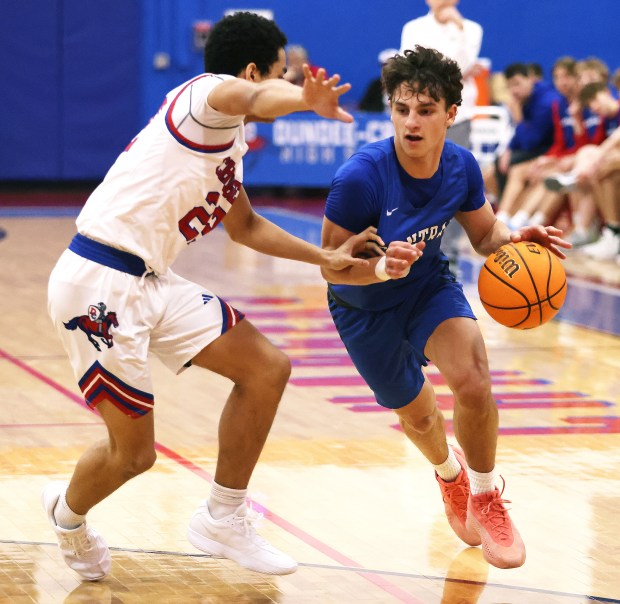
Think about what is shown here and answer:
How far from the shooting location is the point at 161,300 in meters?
4.38

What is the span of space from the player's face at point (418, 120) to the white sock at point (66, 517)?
1704mm

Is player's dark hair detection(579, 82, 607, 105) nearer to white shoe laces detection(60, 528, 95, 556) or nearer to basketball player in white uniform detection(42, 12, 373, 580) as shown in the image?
basketball player in white uniform detection(42, 12, 373, 580)

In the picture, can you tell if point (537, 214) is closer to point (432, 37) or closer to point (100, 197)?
point (432, 37)

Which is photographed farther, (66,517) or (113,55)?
(113,55)

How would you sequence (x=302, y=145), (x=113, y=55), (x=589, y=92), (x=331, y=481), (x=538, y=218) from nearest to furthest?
(x=331, y=481), (x=589, y=92), (x=538, y=218), (x=302, y=145), (x=113, y=55)

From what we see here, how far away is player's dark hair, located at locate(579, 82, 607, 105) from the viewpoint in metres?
12.8

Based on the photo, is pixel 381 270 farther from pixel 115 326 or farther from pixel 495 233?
pixel 115 326

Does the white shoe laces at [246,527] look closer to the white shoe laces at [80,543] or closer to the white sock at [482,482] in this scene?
the white shoe laces at [80,543]

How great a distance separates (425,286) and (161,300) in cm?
109

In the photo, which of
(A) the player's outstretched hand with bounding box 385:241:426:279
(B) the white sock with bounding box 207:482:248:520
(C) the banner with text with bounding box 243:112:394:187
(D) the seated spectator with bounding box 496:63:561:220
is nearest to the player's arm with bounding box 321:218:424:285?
(A) the player's outstretched hand with bounding box 385:241:426:279

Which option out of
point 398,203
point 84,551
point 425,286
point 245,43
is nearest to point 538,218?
point 425,286

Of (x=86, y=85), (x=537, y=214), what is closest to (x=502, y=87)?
(x=537, y=214)

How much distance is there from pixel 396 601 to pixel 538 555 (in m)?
0.76

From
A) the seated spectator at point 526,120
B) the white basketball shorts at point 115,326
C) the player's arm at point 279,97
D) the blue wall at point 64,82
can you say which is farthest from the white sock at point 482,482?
the blue wall at point 64,82
